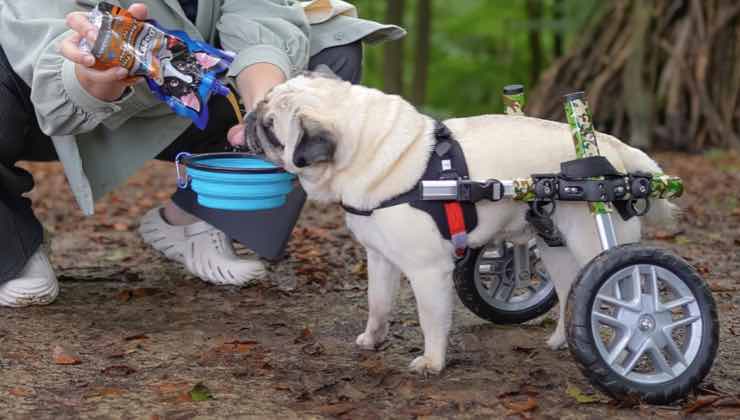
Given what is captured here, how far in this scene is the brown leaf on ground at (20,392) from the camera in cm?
297

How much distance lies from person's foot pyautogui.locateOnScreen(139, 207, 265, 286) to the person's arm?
0.87 meters

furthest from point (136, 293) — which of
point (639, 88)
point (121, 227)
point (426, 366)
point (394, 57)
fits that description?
point (394, 57)

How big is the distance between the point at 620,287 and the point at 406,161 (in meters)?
0.77

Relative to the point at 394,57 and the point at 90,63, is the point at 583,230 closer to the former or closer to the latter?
the point at 90,63

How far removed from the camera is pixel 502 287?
12.4 feet

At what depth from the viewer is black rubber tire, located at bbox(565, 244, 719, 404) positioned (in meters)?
2.75

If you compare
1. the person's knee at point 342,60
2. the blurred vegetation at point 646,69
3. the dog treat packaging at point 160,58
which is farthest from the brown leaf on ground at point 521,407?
the blurred vegetation at point 646,69

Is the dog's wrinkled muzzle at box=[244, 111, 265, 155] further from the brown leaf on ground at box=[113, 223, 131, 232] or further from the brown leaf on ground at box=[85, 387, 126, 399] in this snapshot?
the brown leaf on ground at box=[113, 223, 131, 232]

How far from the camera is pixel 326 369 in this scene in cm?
327

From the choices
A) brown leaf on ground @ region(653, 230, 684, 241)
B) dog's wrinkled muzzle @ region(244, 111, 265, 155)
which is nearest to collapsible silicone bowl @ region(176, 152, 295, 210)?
dog's wrinkled muzzle @ region(244, 111, 265, 155)

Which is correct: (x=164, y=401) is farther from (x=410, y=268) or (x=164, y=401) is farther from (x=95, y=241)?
(x=95, y=241)

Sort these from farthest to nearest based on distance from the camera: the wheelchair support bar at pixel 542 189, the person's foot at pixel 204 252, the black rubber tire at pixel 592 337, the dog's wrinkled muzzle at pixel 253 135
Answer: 1. the person's foot at pixel 204 252
2. the dog's wrinkled muzzle at pixel 253 135
3. the wheelchair support bar at pixel 542 189
4. the black rubber tire at pixel 592 337

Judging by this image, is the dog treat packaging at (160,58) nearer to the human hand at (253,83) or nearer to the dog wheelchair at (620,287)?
the human hand at (253,83)

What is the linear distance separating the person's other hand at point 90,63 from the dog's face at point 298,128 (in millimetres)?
516
